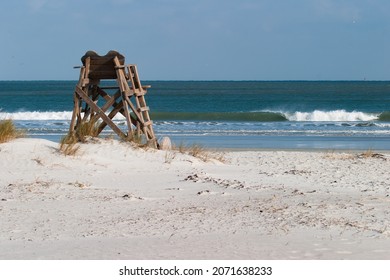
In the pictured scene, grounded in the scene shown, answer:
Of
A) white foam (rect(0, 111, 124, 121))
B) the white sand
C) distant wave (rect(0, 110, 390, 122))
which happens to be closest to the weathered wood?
the white sand

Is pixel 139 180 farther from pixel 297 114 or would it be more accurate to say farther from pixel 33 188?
pixel 297 114

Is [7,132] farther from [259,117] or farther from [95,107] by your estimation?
[259,117]

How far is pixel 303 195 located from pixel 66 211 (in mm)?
3252

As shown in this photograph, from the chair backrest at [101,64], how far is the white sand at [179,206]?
1538 mm

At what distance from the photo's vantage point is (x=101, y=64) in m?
14.8

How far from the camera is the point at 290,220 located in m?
8.13

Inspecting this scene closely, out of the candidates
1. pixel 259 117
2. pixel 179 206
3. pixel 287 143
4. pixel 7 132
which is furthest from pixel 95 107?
pixel 259 117

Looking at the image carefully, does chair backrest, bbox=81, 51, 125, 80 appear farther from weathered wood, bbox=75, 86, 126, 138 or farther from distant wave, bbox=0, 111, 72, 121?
distant wave, bbox=0, 111, 72, 121

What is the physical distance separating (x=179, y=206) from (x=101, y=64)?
20.5 feet

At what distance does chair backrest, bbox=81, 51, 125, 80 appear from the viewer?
14.7 metres

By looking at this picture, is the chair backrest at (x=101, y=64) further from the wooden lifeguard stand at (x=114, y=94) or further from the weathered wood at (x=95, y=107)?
the weathered wood at (x=95, y=107)

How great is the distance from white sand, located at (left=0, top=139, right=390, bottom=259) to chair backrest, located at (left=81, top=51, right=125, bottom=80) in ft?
5.05

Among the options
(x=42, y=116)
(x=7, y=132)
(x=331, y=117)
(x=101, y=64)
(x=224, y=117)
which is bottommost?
(x=7, y=132)
